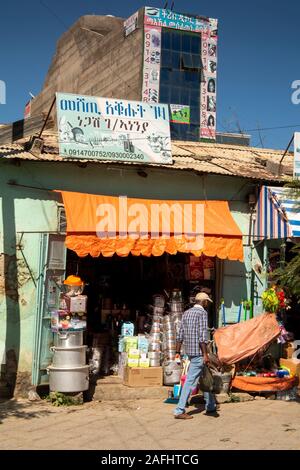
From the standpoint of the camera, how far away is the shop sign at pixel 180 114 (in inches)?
1197

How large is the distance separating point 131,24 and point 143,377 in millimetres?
25574

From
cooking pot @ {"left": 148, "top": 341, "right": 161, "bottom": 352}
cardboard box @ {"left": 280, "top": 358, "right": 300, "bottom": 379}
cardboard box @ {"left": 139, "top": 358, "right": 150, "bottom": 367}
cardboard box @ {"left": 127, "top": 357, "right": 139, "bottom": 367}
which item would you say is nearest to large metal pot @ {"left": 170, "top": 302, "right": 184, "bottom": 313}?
cooking pot @ {"left": 148, "top": 341, "right": 161, "bottom": 352}

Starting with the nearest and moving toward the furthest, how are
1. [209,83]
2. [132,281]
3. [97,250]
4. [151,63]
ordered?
[97,250] → [132,281] → [151,63] → [209,83]

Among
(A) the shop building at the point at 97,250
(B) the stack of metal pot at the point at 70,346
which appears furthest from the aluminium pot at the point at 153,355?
(A) the shop building at the point at 97,250

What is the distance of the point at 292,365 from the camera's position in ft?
30.7

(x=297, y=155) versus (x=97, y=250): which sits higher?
(x=297, y=155)

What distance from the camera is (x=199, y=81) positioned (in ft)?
104

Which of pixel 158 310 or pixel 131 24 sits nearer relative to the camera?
pixel 158 310

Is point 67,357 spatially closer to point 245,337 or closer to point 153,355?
point 153,355

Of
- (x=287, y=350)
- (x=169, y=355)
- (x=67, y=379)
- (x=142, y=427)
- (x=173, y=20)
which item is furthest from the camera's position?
(x=173, y=20)

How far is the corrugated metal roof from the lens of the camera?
8.98 meters

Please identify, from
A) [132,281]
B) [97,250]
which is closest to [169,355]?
[97,250]

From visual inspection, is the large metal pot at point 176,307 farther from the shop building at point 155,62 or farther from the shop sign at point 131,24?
the shop sign at point 131,24
